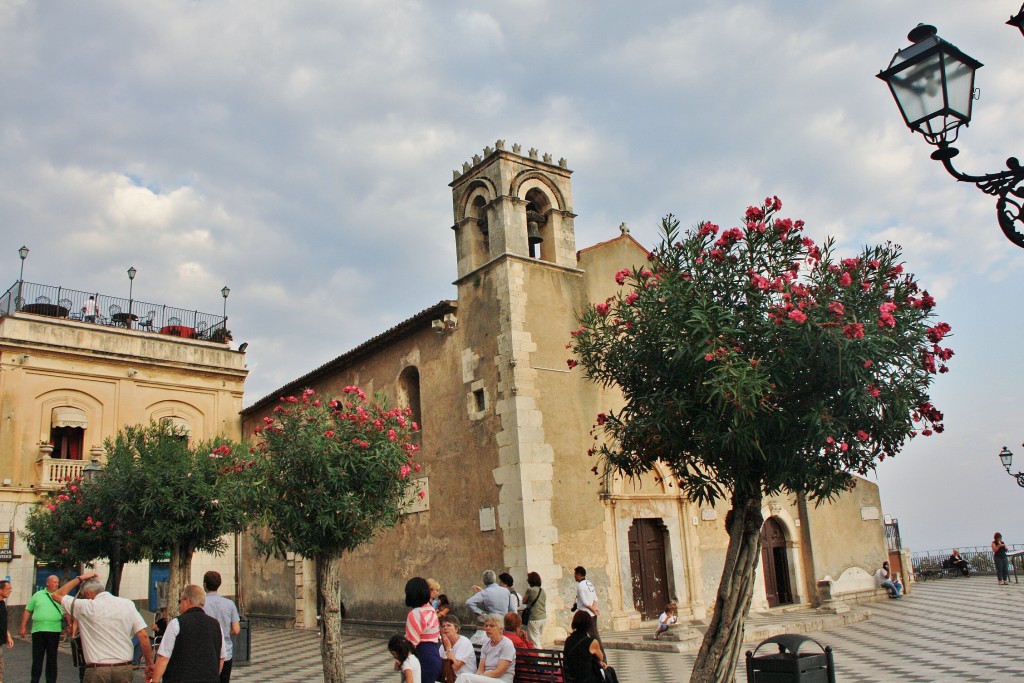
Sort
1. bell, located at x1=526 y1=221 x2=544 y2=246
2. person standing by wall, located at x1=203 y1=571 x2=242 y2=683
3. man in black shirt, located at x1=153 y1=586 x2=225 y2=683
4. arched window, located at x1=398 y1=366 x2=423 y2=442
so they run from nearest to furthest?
man in black shirt, located at x1=153 y1=586 x2=225 y2=683
person standing by wall, located at x1=203 y1=571 x2=242 y2=683
bell, located at x1=526 y1=221 x2=544 y2=246
arched window, located at x1=398 y1=366 x2=423 y2=442

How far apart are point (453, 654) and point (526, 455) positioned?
805 centimetres

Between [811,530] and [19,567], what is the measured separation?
2344 centimetres

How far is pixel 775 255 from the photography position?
936 centimetres

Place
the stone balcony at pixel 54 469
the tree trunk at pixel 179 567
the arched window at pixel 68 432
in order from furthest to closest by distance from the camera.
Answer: the arched window at pixel 68 432, the stone balcony at pixel 54 469, the tree trunk at pixel 179 567

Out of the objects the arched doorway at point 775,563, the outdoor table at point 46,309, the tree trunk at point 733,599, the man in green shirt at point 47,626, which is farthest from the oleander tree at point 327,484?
the outdoor table at point 46,309

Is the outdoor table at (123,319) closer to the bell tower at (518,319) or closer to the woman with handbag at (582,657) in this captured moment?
the bell tower at (518,319)

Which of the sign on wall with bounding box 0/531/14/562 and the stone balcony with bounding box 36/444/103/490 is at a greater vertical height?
the stone balcony with bounding box 36/444/103/490

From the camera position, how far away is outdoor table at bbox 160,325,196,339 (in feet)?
104

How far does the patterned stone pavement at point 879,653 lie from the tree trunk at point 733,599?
3175 mm

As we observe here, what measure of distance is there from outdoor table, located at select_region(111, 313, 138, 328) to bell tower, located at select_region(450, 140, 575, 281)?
55.6ft

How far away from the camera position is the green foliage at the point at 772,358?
8.44 m

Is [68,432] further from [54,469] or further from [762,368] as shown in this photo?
[762,368]

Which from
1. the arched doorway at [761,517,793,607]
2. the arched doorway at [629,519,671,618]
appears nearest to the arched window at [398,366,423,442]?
the arched doorway at [629,519,671,618]

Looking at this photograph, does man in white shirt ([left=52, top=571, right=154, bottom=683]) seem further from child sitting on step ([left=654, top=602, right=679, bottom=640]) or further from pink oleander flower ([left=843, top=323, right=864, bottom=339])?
child sitting on step ([left=654, top=602, right=679, bottom=640])
